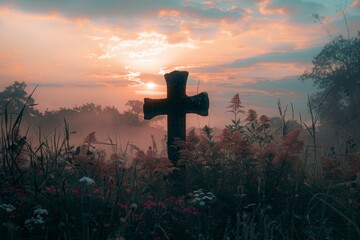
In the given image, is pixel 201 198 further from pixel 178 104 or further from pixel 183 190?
pixel 178 104

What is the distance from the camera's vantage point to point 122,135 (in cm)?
3122

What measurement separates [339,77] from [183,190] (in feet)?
93.8

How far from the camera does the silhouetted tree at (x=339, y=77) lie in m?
31.1

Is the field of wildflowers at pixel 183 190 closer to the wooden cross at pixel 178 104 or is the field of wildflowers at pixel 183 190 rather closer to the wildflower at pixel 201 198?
the wildflower at pixel 201 198

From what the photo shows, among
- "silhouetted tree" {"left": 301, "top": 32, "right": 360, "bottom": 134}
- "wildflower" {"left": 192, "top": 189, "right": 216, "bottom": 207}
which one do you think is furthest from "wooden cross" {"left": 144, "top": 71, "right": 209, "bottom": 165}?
"silhouetted tree" {"left": 301, "top": 32, "right": 360, "bottom": 134}

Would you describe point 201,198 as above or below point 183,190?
above

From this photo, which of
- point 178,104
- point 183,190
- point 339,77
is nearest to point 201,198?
point 183,190

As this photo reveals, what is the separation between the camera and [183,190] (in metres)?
6.52

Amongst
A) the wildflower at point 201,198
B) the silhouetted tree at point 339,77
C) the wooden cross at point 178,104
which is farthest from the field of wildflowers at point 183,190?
the silhouetted tree at point 339,77

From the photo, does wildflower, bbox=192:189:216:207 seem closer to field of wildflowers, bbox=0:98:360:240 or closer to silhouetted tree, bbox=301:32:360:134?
field of wildflowers, bbox=0:98:360:240

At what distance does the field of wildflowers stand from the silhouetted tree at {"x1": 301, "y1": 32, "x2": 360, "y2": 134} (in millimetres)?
25885

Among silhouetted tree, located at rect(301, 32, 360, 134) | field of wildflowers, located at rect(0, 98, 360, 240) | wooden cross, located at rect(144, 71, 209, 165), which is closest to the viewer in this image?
field of wildflowers, located at rect(0, 98, 360, 240)

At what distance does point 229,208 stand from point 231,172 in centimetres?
108

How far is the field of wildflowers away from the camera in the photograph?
3982 mm
